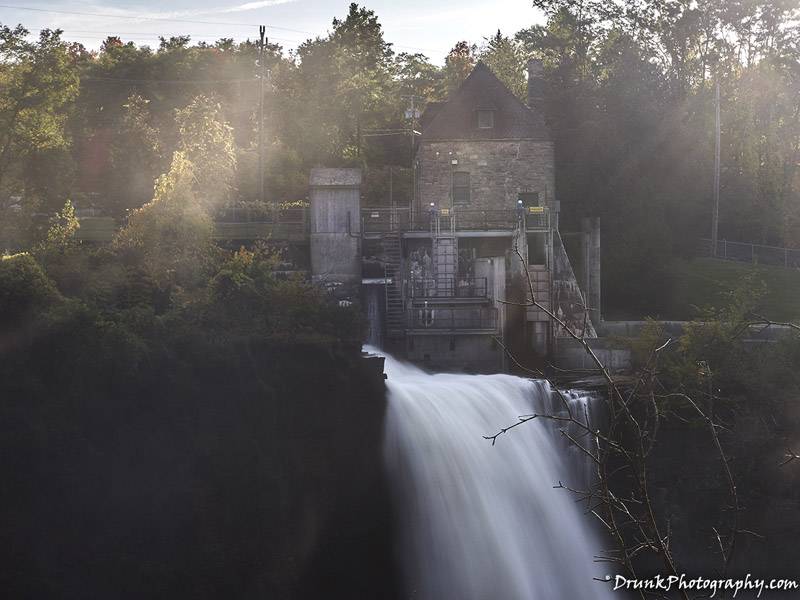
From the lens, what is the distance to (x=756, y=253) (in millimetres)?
56094


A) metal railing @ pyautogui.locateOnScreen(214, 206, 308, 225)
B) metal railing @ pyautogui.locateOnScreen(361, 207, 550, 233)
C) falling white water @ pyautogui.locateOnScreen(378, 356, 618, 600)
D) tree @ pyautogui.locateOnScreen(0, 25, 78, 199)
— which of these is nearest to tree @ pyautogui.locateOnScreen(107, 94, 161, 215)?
tree @ pyautogui.locateOnScreen(0, 25, 78, 199)

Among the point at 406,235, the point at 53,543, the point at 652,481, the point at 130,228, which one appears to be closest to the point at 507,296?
the point at 406,235

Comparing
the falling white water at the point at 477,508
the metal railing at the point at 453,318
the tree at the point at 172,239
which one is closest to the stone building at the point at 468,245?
the metal railing at the point at 453,318

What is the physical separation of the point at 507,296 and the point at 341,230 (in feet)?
Answer: 22.2

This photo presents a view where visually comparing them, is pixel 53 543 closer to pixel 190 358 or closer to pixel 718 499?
pixel 190 358

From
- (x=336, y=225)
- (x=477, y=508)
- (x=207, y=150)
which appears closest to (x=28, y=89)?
(x=207, y=150)

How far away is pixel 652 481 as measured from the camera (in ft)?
113

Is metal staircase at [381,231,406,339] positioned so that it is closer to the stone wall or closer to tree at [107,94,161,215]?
the stone wall

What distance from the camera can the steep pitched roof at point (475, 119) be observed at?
4706 cm

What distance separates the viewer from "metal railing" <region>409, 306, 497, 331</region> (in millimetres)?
39781

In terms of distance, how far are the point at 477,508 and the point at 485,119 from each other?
74.3 feet

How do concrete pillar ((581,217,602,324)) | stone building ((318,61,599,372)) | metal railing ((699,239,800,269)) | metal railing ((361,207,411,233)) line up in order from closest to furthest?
stone building ((318,61,599,372))
metal railing ((361,207,411,233))
concrete pillar ((581,217,602,324))
metal railing ((699,239,800,269))

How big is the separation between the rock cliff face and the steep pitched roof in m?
18.5

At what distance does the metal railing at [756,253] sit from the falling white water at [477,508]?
28.4 meters
